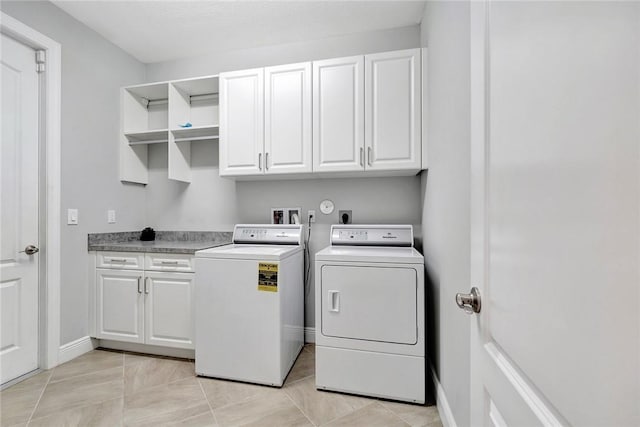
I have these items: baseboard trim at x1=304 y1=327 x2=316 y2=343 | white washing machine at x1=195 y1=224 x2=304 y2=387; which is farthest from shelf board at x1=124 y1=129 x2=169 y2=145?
baseboard trim at x1=304 y1=327 x2=316 y2=343

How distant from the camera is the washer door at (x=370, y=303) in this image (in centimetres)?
170

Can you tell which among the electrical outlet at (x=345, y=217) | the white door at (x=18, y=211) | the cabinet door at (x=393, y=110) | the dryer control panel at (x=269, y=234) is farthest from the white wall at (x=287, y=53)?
the dryer control panel at (x=269, y=234)

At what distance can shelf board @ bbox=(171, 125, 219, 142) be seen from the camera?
2578 millimetres

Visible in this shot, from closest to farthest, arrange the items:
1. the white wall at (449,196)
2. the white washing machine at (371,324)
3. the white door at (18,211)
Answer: the white wall at (449,196)
the white washing machine at (371,324)
the white door at (18,211)

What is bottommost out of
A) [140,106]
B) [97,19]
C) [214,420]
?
[214,420]

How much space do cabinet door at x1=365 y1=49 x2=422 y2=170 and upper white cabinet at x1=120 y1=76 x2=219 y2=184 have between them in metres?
1.42

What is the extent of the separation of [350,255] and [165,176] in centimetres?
222

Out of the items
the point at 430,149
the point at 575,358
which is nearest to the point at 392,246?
the point at 430,149

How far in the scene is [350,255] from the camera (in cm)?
181

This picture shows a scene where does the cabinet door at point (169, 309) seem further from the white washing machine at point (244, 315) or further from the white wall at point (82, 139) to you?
the white wall at point (82, 139)

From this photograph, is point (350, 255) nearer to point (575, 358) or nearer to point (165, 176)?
point (575, 358)

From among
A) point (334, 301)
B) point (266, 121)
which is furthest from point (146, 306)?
point (266, 121)

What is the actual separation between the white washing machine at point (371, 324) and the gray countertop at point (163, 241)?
3.75 feet

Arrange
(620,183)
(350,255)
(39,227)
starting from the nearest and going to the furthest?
(620,183) < (350,255) < (39,227)
